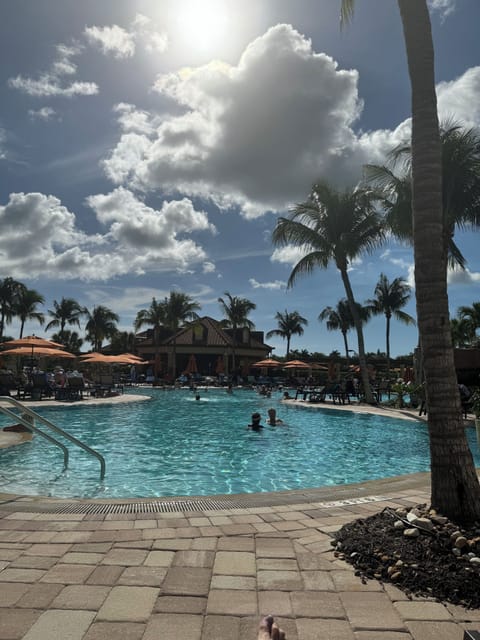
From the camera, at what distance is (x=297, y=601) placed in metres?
2.63

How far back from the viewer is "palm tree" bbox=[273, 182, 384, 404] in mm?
20484

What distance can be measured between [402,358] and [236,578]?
48.1 m

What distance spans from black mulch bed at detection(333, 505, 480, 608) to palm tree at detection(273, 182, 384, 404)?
55.4ft

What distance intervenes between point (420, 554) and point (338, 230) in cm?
1879

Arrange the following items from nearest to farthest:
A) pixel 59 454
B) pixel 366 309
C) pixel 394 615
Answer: pixel 394 615
pixel 59 454
pixel 366 309

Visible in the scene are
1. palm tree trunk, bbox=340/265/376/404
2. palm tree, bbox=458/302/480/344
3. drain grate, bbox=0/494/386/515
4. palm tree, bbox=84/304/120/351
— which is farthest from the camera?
palm tree, bbox=84/304/120/351

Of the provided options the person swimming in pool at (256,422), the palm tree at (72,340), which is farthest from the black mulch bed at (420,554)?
the palm tree at (72,340)

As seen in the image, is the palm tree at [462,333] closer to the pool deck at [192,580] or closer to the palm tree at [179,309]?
the palm tree at [179,309]

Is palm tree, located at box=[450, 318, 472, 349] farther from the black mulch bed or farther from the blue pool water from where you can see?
the black mulch bed

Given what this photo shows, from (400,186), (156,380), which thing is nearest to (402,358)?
(156,380)

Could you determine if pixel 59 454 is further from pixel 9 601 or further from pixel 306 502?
pixel 9 601

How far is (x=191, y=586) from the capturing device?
2799 mm

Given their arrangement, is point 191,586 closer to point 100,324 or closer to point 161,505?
point 161,505

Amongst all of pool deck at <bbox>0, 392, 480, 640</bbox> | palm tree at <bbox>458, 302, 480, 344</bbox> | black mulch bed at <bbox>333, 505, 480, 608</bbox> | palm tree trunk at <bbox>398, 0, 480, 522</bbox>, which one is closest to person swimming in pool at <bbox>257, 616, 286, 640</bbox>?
pool deck at <bbox>0, 392, 480, 640</bbox>
